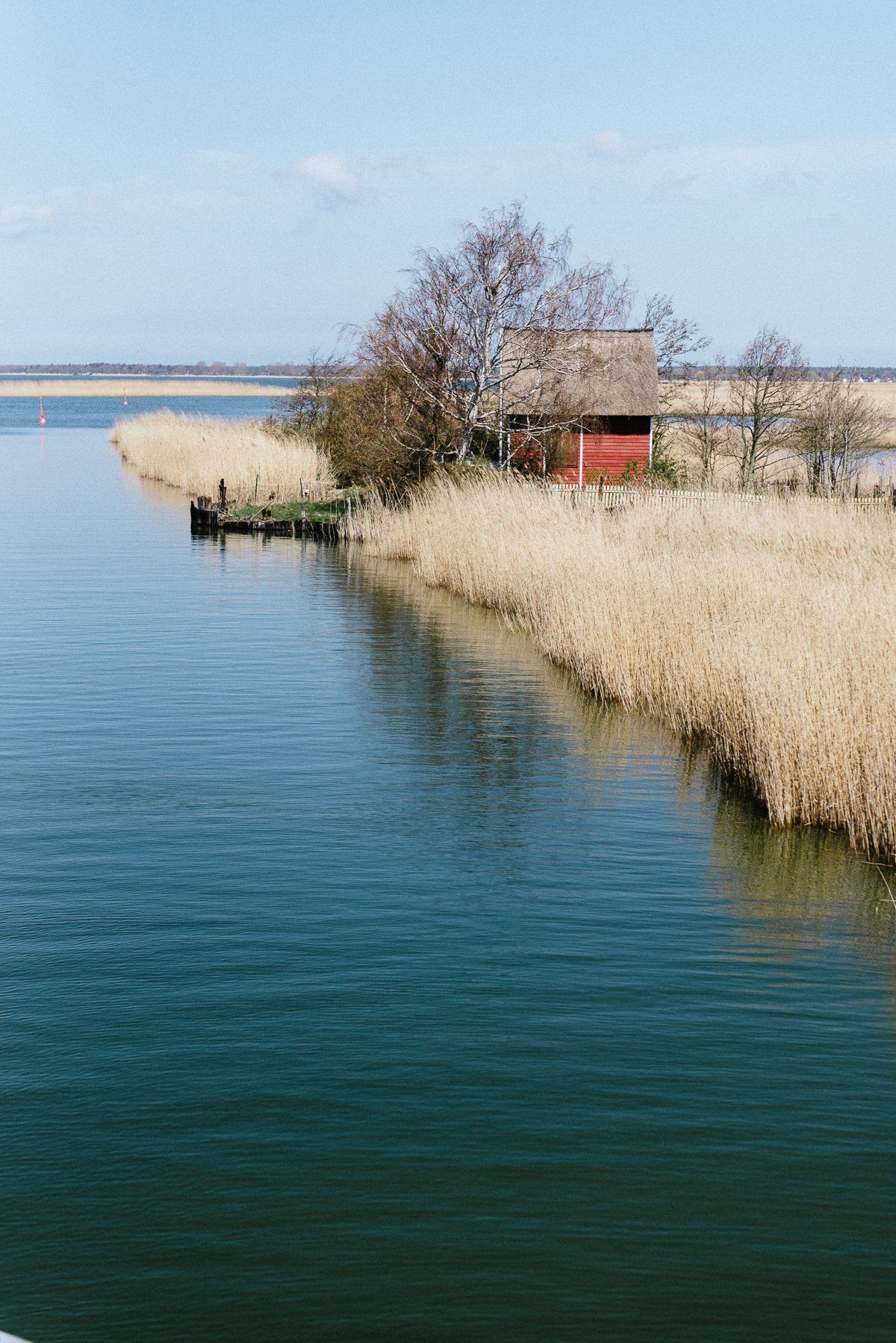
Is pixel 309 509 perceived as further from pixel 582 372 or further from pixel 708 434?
pixel 708 434

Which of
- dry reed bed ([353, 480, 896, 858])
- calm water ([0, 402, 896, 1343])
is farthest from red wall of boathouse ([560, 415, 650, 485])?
calm water ([0, 402, 896, 1343])

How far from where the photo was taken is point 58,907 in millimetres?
8977

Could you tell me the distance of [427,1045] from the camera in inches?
278

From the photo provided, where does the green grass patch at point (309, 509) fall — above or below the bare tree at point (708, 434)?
below

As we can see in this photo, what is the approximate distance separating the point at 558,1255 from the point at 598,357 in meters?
34.2

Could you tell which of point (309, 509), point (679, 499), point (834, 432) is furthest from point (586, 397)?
point (679, 499)

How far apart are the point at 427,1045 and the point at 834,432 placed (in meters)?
41.1

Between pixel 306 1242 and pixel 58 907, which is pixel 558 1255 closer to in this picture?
pixel 306 1242

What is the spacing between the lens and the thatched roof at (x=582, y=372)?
34031 millimetres

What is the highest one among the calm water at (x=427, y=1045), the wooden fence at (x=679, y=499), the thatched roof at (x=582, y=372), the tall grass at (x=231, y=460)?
the thatched roof at (x=582, y=372)

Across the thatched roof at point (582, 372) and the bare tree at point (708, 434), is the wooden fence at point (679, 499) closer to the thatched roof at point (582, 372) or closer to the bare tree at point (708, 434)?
the thatched roof at point (582, 372)

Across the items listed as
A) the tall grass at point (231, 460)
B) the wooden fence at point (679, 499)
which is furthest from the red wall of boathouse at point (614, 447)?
the wooden fence at point (679, 499)

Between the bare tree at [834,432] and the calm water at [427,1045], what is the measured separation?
30639 mm

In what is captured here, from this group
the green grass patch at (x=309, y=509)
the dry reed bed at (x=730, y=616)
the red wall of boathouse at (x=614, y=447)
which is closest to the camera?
the dry reed bed at (x=730, y=616)
